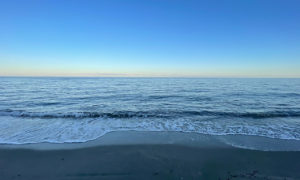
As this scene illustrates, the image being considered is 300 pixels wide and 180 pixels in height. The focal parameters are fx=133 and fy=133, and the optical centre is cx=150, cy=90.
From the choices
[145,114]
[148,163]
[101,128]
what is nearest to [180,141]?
[148,163]

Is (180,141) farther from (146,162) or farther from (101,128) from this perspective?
(101,128)

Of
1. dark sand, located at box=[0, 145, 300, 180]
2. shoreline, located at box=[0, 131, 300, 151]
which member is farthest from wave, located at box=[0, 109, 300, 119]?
dark sand, located at box=[0, 145, 300, 180]

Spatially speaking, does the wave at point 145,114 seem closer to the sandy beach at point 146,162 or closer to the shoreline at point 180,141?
the shoreline at point 180,141

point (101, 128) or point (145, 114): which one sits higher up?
point (145, 114)

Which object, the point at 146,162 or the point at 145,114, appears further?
the point at 145,114

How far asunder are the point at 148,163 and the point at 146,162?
0.09m

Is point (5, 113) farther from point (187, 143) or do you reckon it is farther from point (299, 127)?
point (299, 127)

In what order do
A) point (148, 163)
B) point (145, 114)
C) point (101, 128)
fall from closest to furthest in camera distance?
point (148, 163) < point (101, 128) < point (145, 114)

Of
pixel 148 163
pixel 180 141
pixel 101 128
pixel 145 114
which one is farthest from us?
pixel 145 114

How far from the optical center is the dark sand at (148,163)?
387cm

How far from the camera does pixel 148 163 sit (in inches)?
172

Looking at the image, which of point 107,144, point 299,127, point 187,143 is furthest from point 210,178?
point 299,127

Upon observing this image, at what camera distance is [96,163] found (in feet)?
14.4

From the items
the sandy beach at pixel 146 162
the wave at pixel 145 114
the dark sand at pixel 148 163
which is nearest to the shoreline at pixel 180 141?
the sandy beach at pixel 146 162
